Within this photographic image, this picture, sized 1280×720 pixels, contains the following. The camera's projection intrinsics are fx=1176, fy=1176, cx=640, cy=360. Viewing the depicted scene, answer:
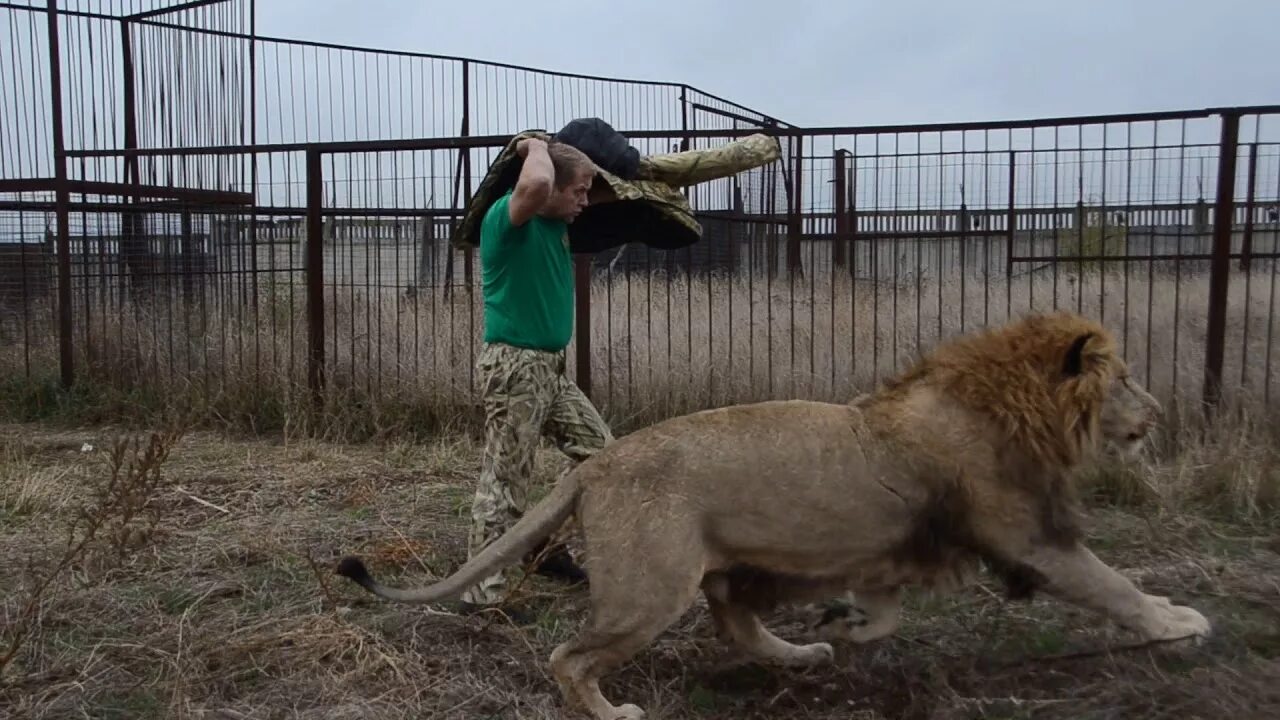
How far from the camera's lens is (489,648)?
4.28 meters

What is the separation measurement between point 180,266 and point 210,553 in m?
6.18

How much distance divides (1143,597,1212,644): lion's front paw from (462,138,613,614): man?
2286 mm

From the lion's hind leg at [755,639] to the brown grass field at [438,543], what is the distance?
0.08 metres

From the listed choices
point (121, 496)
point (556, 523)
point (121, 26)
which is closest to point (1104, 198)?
point (556, 523)

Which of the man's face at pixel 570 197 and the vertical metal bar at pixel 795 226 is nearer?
the man's face at pixel 570 197

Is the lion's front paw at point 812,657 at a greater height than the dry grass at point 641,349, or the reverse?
the dry grass at point 641,349

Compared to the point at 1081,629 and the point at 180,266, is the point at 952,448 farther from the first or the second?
the point at 180,266

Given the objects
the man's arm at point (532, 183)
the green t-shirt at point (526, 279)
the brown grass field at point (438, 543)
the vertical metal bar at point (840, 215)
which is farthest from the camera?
the vertical metal bar at point (840, 215)

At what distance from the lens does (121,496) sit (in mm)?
4098

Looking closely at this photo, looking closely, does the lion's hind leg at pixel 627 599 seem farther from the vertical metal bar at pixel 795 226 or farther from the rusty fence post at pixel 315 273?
the vertical metal bar at pixel 795 226

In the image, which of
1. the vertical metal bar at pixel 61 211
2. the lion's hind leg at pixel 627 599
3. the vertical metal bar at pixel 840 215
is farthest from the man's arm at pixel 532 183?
the vertical metal bar at pixel 61 211

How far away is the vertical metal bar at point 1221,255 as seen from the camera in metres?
6.84

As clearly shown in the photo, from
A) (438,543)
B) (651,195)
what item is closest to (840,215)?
(438,543)

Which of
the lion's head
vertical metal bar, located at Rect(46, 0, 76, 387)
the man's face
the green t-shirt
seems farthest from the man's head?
vertical metal bar, located at Rect(46, 0, 76, 387)
